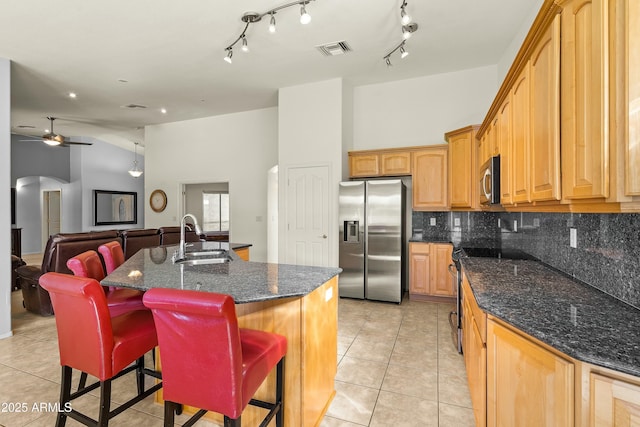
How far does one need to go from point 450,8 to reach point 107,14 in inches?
134

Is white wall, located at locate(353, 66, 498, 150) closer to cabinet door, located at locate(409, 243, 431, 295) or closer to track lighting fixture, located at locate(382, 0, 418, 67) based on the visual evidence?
track lighting fixture, located at locate(382, 0, 418, 67)

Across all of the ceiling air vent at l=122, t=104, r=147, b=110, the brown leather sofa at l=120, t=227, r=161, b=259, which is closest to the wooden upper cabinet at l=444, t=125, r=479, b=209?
the brown leather sofa at l=120, t=227, r=161, b=259

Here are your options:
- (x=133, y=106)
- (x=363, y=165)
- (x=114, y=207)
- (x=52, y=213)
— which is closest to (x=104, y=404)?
(x=363, y=165)

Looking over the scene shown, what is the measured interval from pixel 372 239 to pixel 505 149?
235cm

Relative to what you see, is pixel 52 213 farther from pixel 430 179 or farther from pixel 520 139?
pixel 520 139

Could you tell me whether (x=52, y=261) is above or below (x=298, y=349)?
above

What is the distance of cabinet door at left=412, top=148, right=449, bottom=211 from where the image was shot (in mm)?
4406

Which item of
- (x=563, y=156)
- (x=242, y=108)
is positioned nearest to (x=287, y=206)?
(x=242, y=108)

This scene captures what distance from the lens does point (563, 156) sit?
1.38m

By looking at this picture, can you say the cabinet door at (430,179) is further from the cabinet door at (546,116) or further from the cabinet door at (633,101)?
the cabinet door at (633,101)

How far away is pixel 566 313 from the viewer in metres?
1.35

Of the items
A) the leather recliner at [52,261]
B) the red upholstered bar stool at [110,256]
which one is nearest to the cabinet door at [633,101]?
the red upholstered bar stool at [110,256]

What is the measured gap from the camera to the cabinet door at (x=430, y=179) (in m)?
4.41

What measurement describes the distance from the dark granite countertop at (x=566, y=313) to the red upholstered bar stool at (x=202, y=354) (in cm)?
113
